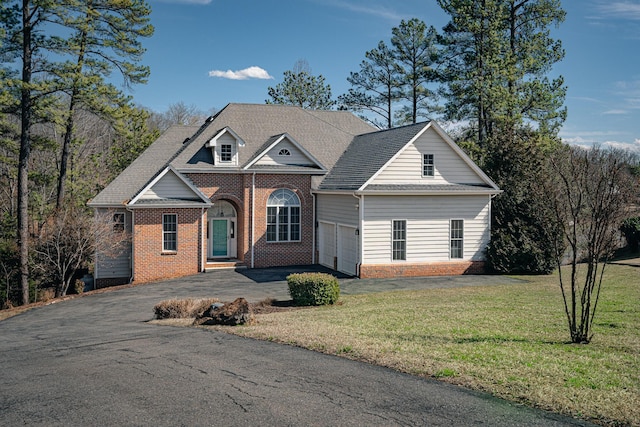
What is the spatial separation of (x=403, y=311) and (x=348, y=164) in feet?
44.4

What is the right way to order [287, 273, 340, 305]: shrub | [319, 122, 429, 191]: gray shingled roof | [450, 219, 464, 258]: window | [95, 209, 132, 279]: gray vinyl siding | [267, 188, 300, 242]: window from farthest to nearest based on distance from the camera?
[267, 188, 300, 242]: window
[95, 209, 132, 279]: gray vinyl siding
[450, 219, 464, 258]: window
[319, 122, 429, 191]: gray shingled roof
[287, 273, 340, 305]: shrub

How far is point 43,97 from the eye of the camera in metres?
25.7

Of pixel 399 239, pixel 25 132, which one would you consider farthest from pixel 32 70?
pixel 399 239

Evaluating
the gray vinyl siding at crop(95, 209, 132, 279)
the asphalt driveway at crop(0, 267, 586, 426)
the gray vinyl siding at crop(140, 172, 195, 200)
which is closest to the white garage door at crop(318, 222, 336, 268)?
the gray vinyl siding at crop(140, 172, 195, 200)

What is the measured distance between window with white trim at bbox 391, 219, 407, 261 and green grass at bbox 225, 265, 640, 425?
5085mm

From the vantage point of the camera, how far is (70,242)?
2447cm

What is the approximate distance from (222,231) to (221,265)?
229 cm

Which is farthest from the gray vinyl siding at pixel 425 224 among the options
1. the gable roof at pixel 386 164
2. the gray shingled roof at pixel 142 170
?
the gray shingled roof at pixel 142 170

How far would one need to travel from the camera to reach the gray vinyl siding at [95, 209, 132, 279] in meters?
26.3

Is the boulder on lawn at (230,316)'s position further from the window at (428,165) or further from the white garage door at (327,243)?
the window at (428,165)

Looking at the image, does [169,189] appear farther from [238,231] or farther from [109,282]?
[109,282]

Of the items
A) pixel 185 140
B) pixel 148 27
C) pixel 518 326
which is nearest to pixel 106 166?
pixel 185 140

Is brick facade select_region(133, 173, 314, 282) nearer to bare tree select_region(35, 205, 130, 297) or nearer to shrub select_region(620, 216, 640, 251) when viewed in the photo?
bare tree select_region(35, 205, 130, 297)

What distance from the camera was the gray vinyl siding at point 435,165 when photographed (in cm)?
2503
